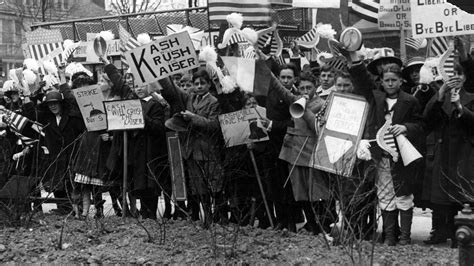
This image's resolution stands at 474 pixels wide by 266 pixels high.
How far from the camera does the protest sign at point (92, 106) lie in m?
11.9

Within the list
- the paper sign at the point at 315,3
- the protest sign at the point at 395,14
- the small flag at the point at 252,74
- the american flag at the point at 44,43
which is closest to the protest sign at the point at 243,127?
the small flag at the point at 252,74

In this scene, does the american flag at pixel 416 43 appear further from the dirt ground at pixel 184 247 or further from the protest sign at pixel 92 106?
the dirt ground at pixel 184 247

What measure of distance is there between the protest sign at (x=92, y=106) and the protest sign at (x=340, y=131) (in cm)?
336

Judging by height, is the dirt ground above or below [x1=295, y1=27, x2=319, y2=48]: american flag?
below

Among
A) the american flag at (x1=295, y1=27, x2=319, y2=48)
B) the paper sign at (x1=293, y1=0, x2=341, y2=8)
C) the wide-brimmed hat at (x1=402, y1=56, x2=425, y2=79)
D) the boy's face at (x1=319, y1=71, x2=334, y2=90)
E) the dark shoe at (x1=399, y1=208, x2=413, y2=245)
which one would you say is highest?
the paper sign at (x1=293, y1=0, x2=341, y2=8)

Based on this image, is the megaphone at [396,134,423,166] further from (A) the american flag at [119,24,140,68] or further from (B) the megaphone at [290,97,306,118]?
(A) the american flag at [119,24,140,68]

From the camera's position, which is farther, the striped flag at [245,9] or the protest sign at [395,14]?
the protest sign at [395,14]

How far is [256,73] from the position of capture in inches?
382

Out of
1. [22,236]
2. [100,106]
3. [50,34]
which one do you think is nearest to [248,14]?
[100,106]

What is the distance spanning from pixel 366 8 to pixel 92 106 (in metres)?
4.42

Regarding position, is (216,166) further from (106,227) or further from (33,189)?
(33,189)

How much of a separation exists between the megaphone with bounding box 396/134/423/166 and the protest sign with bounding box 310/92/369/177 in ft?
1.30

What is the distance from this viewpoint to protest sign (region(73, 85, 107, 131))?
1193cm

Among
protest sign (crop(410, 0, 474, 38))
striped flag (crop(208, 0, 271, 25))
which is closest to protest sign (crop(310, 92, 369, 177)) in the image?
protest sign (crop(410, 0, 474, 38))
